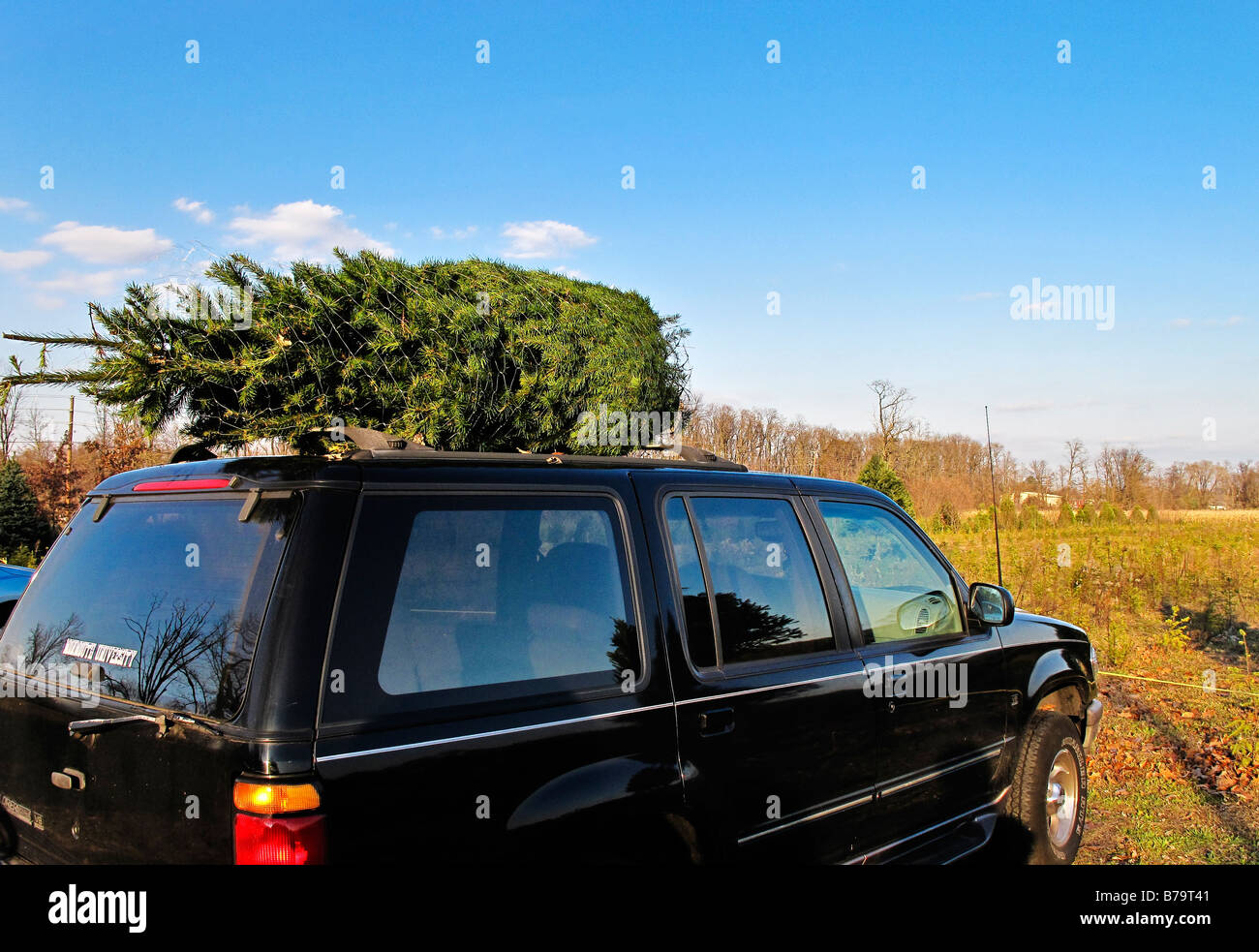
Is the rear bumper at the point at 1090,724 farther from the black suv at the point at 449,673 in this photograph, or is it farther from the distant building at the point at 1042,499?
the distant building at the point at 1042,499

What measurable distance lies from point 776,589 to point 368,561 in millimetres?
1739

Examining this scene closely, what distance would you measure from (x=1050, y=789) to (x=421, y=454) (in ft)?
13.1

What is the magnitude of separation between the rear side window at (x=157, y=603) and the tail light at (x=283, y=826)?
241 millimetres

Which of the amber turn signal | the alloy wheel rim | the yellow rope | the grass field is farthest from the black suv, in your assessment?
the yellow rope

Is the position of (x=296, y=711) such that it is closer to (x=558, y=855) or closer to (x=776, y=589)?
(x=558, y=855)

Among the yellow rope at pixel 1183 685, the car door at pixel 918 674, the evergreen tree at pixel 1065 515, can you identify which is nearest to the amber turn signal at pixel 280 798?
the car door at pixel 918 674

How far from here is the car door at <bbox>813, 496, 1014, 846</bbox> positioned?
11.5 ft

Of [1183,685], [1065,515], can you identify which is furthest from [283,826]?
[1065,515]

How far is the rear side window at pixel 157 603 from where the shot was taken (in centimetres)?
210

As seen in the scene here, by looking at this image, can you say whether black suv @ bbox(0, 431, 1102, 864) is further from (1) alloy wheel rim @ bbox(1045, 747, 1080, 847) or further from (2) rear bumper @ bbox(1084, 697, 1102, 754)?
(2) rear bumper @ bbox(1084, 697, 1102, 754)

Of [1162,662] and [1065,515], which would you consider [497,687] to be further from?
[1065,515]

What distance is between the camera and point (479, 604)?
7.67ft

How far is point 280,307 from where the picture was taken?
115 inches
